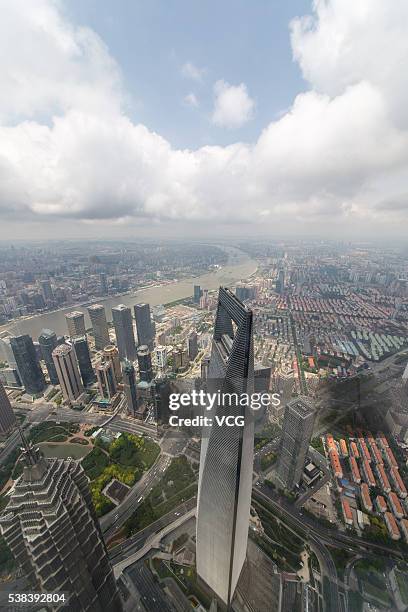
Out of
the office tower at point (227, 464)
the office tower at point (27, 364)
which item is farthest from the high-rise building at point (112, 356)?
the office tower at point (227, 464)

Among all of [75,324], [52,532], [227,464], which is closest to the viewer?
[52,532]

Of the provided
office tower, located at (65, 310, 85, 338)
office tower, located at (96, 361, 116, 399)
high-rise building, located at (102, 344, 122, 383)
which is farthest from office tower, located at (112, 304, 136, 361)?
office tower, located at (96, 361, 116, 399)

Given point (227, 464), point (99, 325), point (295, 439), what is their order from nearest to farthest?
point (227, 464), point (295, 439), point (99, 325)

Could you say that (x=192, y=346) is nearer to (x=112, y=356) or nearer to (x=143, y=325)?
(x=143, y=325)

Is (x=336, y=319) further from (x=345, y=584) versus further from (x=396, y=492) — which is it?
(x=345, y=584)

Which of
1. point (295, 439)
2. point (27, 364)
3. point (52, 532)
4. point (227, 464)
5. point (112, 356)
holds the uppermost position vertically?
point (227, 464)

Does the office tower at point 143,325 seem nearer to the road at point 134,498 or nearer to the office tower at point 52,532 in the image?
the road at point 134,498

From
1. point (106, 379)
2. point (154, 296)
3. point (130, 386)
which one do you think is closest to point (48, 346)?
point (106, 379)

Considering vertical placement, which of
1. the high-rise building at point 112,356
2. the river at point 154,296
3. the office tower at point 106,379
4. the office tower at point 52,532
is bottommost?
the river at point 154,296
